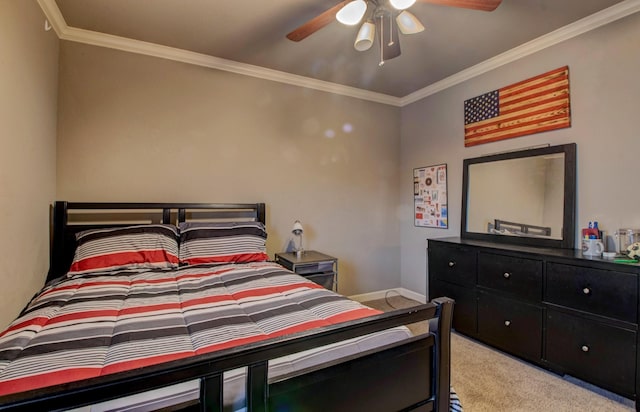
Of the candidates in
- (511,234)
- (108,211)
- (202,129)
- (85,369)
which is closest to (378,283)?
(511,234)

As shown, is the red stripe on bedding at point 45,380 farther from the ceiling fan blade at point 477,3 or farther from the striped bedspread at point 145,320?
the ceiling fan blade at point 477,3

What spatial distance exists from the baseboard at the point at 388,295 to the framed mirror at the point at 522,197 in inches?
40.8

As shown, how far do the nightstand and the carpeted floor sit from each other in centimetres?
123

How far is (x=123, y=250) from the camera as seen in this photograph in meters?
2.19

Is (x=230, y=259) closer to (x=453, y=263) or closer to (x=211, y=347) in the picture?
(x=211, y=347)

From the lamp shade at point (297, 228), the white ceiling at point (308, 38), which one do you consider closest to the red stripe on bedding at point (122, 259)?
the lamp shade at point (297, 228)

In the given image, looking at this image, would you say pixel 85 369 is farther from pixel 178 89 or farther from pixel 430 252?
pixel 430 252

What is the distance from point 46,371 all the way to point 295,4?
2.32 meters

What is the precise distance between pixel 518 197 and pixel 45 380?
318 cm

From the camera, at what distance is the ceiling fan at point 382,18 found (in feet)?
5.48

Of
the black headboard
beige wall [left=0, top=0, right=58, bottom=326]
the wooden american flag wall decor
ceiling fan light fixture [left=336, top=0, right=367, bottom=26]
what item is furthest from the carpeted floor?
beige wall [left=0, top=0, right=58, bottom=326]

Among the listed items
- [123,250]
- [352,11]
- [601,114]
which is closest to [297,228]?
[123,250]

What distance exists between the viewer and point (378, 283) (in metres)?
3.88

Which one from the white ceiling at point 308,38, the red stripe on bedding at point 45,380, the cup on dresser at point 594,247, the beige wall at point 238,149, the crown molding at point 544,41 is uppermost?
the white ceiling at point 308,38
